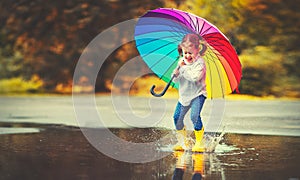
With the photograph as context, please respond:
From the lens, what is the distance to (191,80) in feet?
23.7

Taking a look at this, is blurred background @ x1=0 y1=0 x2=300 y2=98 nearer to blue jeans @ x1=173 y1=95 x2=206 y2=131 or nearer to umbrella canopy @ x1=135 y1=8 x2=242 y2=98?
umbrella canopy @ x1=135 y1=8 x2=242 y2=98

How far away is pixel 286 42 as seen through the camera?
2017 cm

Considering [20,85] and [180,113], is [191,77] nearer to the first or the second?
[180,113]

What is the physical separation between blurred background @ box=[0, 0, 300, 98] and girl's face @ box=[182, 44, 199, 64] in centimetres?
1209

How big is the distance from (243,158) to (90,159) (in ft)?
5.59

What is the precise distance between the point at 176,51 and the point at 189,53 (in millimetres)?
755

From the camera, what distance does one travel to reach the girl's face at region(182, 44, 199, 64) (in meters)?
7.30

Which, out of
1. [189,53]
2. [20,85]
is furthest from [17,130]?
[20,85]

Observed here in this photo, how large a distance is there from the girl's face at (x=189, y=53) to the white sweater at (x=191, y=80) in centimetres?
7

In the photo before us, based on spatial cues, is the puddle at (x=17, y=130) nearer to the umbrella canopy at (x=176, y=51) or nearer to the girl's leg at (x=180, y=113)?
the umbrella canopy at (x=176, y=51)

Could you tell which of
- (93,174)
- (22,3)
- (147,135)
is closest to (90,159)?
(93,174)

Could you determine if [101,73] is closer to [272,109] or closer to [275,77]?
[275,77]

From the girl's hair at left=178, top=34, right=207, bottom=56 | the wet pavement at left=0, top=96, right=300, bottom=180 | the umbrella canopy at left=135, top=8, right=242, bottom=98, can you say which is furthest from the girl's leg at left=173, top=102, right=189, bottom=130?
the girl's hair at left=178, top=34, right=207, bottom=56

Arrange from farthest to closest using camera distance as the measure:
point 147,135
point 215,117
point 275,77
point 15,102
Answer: point 275,77
point 15,102
point 215,117
point 147,135
